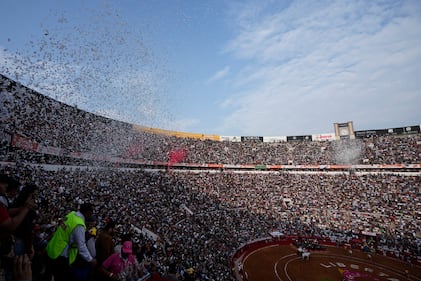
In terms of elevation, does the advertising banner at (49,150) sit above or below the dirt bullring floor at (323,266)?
above

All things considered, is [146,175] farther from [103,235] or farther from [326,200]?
[103,235]

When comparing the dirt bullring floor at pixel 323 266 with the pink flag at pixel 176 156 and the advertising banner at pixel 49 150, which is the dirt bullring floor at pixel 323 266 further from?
the pink flag at pixel 176 156

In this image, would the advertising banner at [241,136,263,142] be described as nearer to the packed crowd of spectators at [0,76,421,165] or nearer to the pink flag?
the packed crowd of spectators at [0,76,421,165]

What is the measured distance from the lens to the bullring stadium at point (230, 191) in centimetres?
2216

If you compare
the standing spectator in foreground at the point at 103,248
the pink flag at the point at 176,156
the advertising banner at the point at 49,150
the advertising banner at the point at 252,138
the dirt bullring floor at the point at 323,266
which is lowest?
the dirt bullring floor at the point at 323,266

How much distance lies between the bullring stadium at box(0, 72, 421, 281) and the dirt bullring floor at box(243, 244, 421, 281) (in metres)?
0.13

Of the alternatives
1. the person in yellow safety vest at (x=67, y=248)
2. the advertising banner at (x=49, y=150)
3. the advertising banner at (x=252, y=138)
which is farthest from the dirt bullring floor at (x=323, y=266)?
the advertising banner at (x=252, y=138)

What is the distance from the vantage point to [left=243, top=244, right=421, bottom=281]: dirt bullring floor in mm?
23719

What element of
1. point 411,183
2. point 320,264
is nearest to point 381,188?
point 411,183

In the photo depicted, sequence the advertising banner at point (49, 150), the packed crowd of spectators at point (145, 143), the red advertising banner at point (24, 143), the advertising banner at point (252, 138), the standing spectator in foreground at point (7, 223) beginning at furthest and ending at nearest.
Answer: the advertising banner at point (252, 138) → the packed crowd of spectators at point (145, 143) → the advertising banner at point (49, 150) → the red advertising banner at point (24, 143) → the standing spectator in foreground at point (7, 223)

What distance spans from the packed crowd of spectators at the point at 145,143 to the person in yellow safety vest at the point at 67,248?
24.1 meters

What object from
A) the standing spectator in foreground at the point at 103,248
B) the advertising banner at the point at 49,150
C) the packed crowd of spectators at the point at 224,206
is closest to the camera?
the standing spectator in foreground at the point at 103,248

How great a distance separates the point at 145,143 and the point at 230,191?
17940 millimetres

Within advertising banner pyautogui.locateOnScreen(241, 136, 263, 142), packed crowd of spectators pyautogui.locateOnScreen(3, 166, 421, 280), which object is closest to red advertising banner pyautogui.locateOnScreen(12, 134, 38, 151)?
packed crowd of spectators pyautogui.locateOnScreen(3, 166, 421, 280)
